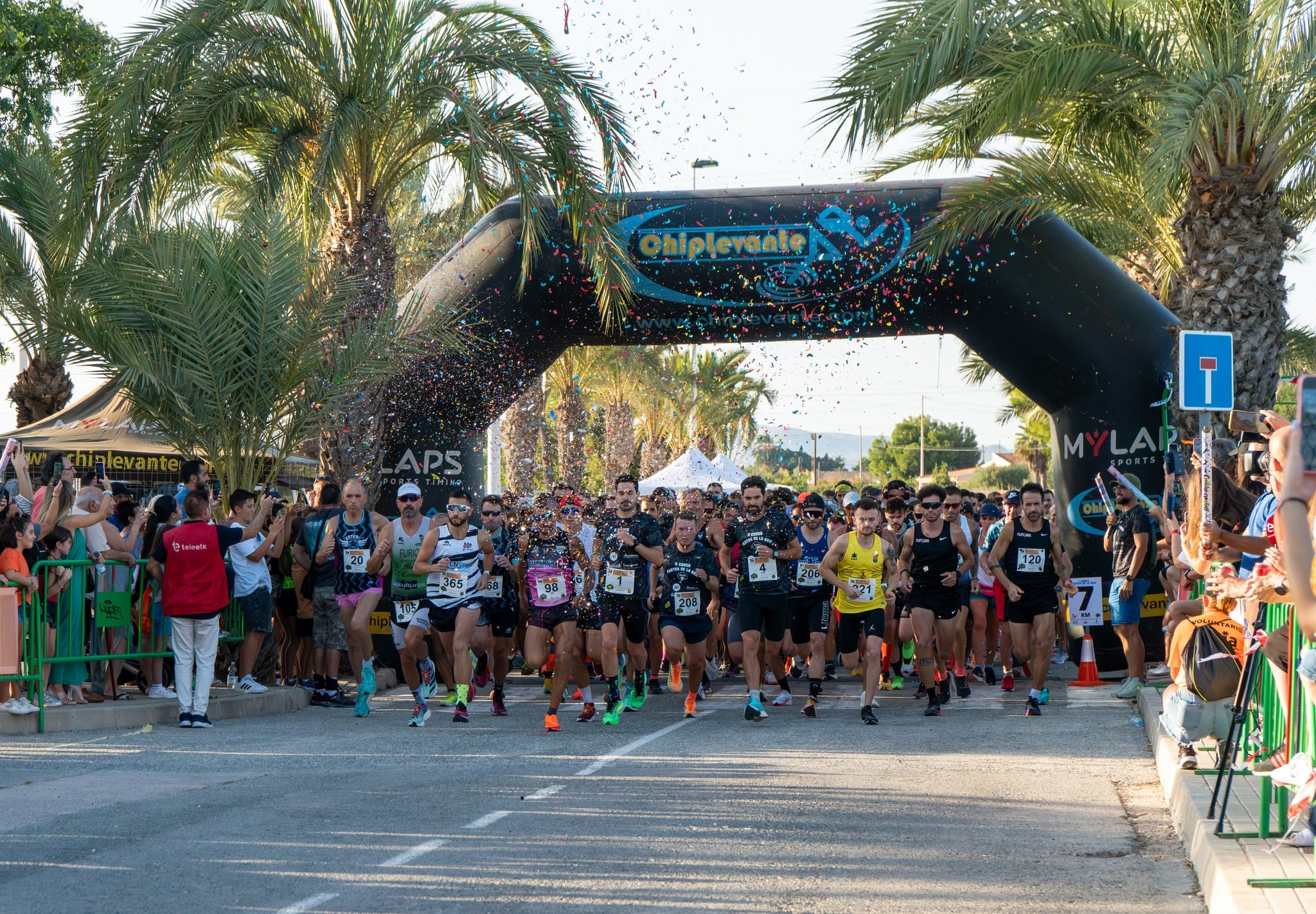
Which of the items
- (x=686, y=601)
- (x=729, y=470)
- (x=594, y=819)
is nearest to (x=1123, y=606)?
(x=686, y=601)

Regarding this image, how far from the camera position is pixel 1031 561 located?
40.8 ft

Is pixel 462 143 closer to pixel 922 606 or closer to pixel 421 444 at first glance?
pixel 421 444

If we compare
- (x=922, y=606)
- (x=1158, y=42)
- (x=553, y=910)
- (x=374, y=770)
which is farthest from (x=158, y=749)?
(x=1158, y=42)

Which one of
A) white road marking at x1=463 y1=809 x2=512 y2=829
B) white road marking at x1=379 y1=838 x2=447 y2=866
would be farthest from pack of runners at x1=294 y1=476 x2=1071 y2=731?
white road marking at x1=379 y1=838 x2=447 y2=866

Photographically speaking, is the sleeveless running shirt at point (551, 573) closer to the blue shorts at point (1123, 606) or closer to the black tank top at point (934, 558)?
the black tank top at point (934, 558)

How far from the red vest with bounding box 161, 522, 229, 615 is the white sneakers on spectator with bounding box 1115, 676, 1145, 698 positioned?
797 centimetres

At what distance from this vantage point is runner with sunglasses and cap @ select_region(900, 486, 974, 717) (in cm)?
1238

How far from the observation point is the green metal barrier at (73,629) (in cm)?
1105

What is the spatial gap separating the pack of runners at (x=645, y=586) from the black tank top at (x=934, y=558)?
0.02m

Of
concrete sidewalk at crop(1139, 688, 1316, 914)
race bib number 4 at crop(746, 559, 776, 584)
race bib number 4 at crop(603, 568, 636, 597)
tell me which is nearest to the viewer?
concrete sidewalk at crop(1139, 688, 1316, 914)

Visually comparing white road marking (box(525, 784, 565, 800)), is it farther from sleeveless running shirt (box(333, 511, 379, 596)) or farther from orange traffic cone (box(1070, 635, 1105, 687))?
orange traffic cone (box(1070, 635, 1105, 687))

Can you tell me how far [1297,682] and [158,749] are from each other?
7.59 m

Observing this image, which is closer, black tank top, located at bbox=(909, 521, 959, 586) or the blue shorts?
black tank top, located at bbox=(909, 521, 959, 586)

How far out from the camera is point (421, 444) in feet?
48.8
